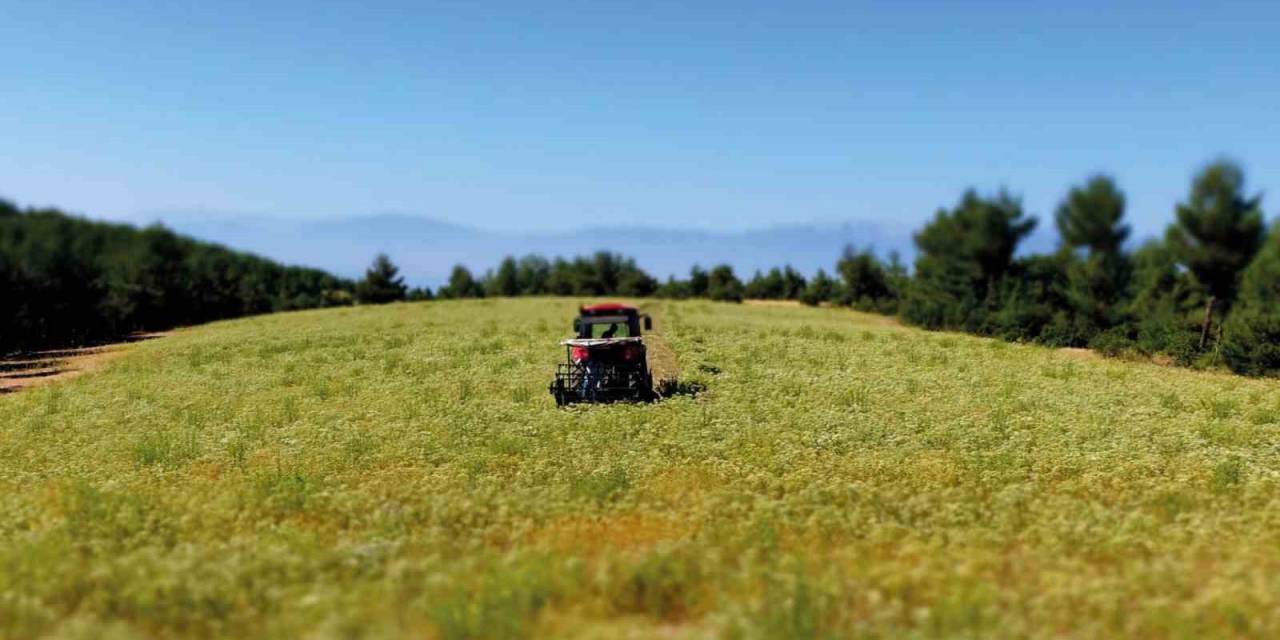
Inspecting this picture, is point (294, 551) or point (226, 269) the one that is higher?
point (226, 269)

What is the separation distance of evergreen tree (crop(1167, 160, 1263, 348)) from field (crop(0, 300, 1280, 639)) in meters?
26.7

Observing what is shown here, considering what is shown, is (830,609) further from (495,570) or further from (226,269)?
(226,269)

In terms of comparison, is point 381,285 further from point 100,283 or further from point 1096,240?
point 1096,240

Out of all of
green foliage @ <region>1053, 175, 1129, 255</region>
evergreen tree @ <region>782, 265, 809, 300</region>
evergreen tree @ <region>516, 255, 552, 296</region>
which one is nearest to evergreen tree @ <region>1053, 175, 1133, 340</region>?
green foliage @ <region>1053, 175, 1129, 255</region>

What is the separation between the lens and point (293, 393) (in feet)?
73.4

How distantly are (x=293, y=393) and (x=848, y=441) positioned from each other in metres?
16.1

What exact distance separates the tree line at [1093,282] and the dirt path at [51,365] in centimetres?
4456

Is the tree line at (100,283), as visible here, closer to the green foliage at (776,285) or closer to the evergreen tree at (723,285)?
the evergreen tree at (723,285)

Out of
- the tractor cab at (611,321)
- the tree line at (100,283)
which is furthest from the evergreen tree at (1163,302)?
the tree line at (100,283)

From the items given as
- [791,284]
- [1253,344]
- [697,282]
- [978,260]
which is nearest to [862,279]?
[791,284]

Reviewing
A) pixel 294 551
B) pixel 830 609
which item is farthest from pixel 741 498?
pixel 294 551

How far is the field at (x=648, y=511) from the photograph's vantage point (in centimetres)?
796

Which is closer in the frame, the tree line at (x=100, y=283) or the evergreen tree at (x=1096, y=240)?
the tree line at (x=100, y=283)

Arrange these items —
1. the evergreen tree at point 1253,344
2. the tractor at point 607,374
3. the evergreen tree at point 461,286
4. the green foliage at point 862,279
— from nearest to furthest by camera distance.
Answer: the tractor at point 607,374 < the evergreen tree at point 1253,344 < the green foliage at point 862,279 < the evergreen tree at point 461,286
